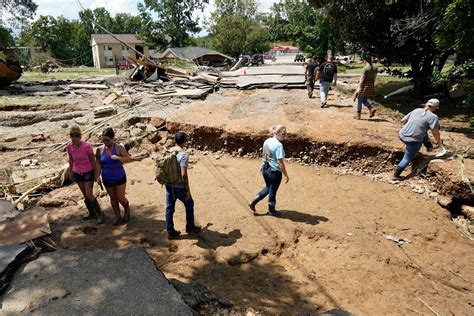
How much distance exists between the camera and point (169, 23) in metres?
51.2

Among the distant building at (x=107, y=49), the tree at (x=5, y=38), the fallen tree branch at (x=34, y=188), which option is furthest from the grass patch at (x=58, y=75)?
→ the fallen tree branch at (x=34, y=188)

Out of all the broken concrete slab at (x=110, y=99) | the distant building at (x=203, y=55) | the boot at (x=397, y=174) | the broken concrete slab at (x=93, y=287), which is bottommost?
the boot at (x=397, y=174)

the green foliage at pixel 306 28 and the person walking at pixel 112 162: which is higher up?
the green foliage at pixel 306 28

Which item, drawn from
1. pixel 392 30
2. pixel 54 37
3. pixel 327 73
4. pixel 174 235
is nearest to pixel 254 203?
pixel 174 235

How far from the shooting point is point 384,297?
4.10 m

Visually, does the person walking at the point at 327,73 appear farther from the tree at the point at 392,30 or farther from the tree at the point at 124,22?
the tree at the point at 124,22

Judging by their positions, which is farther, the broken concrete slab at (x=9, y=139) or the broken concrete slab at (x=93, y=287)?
the broken concrete slab at (x=9, y=139)

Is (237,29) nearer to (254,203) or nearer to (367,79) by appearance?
(367,79)

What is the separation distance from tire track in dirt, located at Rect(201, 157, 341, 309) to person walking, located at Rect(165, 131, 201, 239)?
3.79 feet

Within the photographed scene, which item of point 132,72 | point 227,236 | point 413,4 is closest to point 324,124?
point 227,236

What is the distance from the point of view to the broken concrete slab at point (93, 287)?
9.43 feet

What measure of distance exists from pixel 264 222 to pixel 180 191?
1686mm

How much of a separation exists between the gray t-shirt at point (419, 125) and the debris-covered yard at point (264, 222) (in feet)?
2.78

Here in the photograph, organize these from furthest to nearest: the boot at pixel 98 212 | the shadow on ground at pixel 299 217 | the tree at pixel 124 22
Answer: the tree at pixel 124 22, the shadow on ground at pixel 299 217, the boot at pixel 98 212
